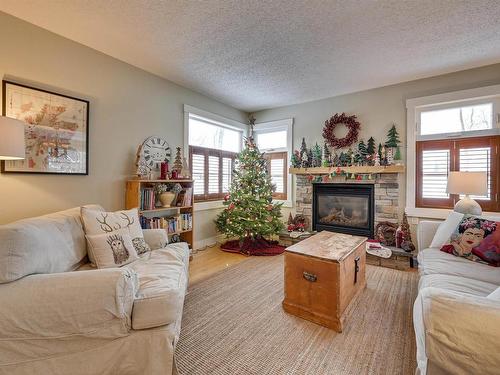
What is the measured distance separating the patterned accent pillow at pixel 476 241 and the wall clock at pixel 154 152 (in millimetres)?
3654

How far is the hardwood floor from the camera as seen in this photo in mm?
3131

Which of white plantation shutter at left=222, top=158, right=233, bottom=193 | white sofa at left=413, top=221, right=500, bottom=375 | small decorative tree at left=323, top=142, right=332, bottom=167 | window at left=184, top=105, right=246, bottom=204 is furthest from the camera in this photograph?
white plantation shutter at left=222, top=158, right=233, bottom=193

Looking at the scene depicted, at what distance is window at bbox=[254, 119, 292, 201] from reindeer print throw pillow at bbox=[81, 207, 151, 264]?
3156 mm

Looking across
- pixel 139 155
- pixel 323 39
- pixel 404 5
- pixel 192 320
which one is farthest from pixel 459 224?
pixel 139 155

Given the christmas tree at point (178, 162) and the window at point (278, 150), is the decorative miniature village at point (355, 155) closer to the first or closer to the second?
the window at point (278, 150)

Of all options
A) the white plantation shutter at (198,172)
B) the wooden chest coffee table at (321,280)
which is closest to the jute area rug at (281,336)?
the wooden chest coffee table at (321,280)

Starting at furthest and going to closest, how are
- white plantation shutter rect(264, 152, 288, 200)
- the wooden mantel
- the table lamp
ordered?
white plantation shutter rect(264, 152, 288, 200), the wooden mantel, the table lamp

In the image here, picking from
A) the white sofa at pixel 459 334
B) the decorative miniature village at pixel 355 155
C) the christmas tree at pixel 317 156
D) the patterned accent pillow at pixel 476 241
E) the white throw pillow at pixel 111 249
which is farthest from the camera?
the christmas tree at pixel 317 156

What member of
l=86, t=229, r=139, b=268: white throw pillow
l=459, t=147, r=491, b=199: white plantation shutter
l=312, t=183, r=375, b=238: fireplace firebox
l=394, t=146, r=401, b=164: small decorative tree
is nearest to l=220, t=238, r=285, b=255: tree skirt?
l=312, t=183, r=375, b=238: fireplace firebox

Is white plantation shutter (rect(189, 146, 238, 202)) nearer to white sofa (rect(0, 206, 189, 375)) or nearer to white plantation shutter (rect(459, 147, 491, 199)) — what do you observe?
white sofa (rect(0, 206, 189, 375))

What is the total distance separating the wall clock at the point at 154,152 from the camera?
337 cm

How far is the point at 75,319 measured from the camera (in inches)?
49.1

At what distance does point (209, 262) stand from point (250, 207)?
1.17 metres

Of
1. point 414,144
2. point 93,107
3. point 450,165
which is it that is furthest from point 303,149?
point 93,107
